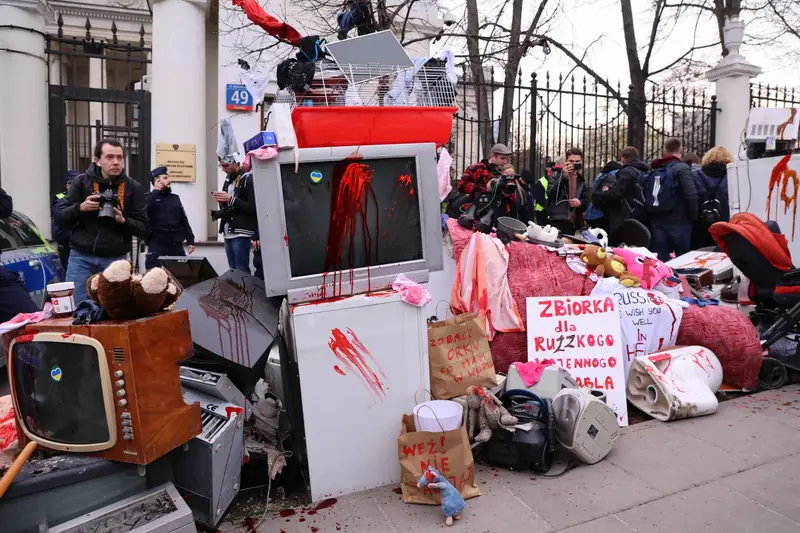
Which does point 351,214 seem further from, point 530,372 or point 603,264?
point 603,264

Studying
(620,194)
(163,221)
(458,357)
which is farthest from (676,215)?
(163,221)

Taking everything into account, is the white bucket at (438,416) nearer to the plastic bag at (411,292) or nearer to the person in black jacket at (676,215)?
the plastic bag at (411,292)

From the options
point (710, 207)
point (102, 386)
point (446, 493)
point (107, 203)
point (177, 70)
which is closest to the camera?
point (102, 386)

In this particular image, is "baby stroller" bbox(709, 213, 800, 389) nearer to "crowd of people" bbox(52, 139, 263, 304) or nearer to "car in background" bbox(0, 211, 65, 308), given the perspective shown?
"crowd of people" bbox(52, 139, 263, 304)

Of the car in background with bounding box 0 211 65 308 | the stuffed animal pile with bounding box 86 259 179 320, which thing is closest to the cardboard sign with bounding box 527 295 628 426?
the stuffed animal pile with bounding box 86 259 179 320

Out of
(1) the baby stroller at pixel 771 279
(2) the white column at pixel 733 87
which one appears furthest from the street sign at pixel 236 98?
(2) the white column at pixel 733 87

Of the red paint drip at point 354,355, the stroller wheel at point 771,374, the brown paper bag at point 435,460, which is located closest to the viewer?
the brown paper bag at point 435,460

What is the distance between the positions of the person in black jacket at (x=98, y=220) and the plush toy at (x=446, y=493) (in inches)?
118

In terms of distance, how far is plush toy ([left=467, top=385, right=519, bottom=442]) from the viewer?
10.7 feet

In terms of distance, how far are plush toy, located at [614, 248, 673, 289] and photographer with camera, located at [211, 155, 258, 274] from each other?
3.24m

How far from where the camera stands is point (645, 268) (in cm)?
495

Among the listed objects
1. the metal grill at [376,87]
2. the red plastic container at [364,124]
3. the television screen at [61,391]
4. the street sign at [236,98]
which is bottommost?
the television screen at [61,391]

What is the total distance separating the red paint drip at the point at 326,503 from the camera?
9.95 feet

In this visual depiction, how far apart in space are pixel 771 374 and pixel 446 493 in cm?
326
